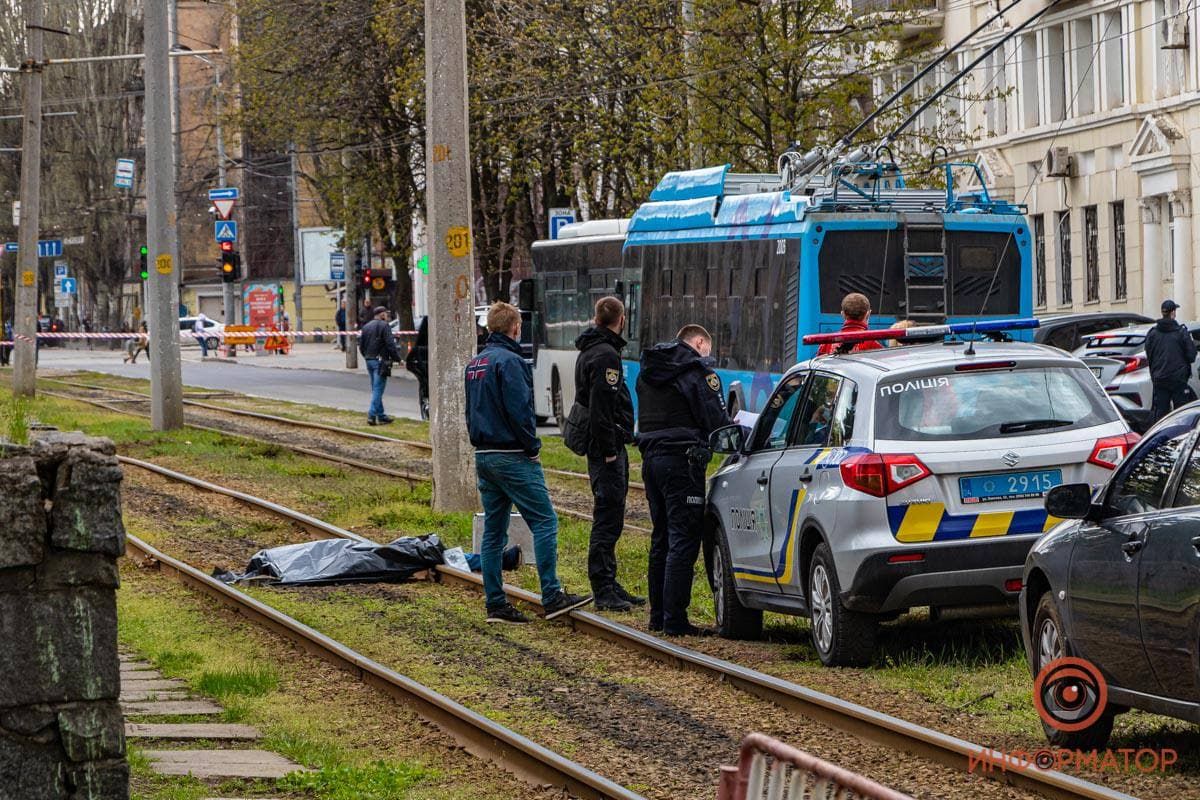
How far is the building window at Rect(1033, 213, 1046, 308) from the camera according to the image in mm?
42719

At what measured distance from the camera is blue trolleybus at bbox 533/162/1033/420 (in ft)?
70.8

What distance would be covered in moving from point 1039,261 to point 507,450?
3294cm

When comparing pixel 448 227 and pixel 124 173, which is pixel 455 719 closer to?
pixel 448 227

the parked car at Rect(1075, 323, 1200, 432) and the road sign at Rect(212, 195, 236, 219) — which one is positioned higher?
the road sign at Rect(212, 195, 236, 219)

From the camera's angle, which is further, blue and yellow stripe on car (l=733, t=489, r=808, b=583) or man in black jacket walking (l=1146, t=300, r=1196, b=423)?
man in black jacket walking (l=1146, t=300, r=1196, b=423)

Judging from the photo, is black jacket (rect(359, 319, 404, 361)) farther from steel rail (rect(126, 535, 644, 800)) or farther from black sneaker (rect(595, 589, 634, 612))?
black sneaker (rect(595, 589, 634, 612))

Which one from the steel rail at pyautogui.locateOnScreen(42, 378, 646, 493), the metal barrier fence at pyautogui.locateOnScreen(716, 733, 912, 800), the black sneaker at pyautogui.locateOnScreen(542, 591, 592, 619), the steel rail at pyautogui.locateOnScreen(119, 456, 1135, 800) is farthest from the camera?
the steel rail at pyautogui.locateOnScreen(42, 378, 646, 493)

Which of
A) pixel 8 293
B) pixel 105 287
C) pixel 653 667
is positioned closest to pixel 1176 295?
pixel 653 667

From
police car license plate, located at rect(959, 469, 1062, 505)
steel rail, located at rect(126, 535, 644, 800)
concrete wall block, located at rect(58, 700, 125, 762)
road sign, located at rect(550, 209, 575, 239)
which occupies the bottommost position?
steel rail, located at rect(126, 535, 644, 800)

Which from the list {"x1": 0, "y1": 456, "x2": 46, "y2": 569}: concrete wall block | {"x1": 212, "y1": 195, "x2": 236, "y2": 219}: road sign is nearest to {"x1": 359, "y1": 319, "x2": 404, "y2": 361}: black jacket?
{"x1": 212, "y1": 195, "x2": 236, "y2": 219}: road sign

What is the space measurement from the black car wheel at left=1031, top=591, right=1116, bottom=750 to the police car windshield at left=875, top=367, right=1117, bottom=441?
1577 millimetres

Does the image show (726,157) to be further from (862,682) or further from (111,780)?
(111,780)

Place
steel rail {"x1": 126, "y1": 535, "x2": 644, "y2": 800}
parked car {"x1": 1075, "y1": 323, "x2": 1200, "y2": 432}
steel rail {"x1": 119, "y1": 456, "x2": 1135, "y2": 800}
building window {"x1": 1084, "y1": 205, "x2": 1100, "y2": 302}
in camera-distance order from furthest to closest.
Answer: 1. building window {"x1": 1084, "y1": 205, "x2": 1100, "y2": 302}
2. parked car {"x1": 1075, "y1": 323, "x2": 1200, "y2": 432}
3. steel rail {"x1": 126, "y1": 535, "x2": 644, "y2": 800}
4. steel rail {"x1": 119, "y1": 456, "x2": 1135, "y2": 800}

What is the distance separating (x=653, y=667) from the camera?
36.8 ft
